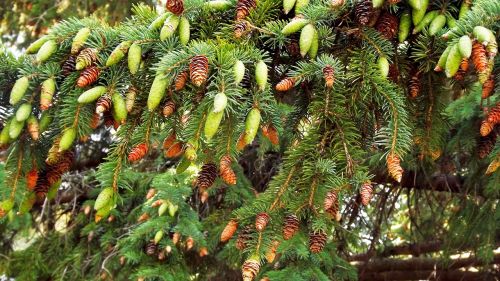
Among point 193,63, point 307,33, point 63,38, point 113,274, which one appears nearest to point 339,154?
point 307,33

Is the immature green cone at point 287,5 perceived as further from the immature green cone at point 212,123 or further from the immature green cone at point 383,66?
the immature green cone at point 212,123

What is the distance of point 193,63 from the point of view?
4.36 feet

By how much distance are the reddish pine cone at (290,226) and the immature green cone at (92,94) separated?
544mm

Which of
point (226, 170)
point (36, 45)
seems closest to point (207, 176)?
point (226, 170)

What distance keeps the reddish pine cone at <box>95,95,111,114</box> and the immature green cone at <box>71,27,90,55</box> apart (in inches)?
6.2

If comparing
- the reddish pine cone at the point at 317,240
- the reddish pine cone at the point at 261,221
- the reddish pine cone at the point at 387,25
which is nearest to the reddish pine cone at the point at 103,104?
the reddish pine cone at the point at 261,221

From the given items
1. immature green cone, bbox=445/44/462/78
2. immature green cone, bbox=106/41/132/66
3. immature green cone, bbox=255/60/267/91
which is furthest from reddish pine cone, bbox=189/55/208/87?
immature green cone, bbox=445/44/462/78

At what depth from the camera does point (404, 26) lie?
1568mm

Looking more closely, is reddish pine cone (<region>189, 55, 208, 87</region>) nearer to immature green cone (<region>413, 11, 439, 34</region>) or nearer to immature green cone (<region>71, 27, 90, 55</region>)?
immature green cone (<region>71, 27, 90, 55</region>)

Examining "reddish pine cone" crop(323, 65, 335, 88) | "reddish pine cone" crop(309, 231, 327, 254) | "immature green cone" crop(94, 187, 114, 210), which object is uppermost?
"reddish pine cone" crop(323, 65, 335, 88)

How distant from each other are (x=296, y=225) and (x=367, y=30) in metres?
0.54

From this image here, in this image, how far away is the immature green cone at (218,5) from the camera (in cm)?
156

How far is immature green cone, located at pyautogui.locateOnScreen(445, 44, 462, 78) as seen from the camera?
1.33 metres

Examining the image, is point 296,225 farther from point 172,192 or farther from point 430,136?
point 172,192
